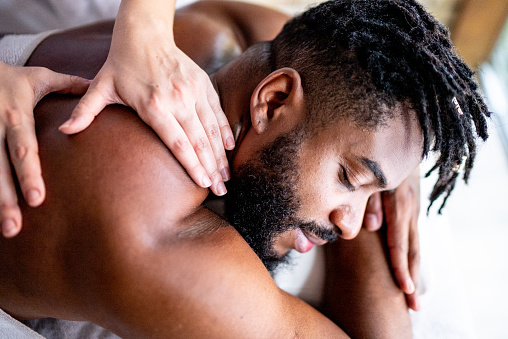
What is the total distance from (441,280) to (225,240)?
2.47 ft

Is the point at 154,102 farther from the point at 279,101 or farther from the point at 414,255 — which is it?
the point at 414,255

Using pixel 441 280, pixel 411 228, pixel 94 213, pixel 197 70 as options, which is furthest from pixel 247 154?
pixel 441 280

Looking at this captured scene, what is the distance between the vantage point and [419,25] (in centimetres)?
84

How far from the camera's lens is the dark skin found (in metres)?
0.66

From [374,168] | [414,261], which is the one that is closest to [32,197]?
[374,168]

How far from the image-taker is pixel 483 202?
67.6 inches

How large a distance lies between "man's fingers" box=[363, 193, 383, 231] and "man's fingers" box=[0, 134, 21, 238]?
2.65ft

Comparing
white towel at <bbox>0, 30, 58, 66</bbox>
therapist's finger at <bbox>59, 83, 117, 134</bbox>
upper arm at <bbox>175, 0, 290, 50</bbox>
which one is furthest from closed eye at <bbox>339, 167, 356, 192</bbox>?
white towel at <bbox>0, 30, 58, 66</bbox>

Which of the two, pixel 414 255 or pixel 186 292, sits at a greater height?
pixel 186 292

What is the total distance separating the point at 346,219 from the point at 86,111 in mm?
547

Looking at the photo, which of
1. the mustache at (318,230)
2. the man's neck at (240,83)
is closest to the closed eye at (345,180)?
the mustache at (318,230)

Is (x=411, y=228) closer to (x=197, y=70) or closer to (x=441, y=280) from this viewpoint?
(x=441, y=280)

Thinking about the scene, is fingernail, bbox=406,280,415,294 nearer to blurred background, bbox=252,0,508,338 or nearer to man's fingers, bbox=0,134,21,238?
blurred background, bbox=252,0,508,338

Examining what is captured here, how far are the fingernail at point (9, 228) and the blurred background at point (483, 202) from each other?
0.95m
